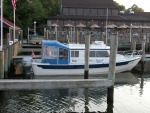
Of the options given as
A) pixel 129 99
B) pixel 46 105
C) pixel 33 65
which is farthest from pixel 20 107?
pixel 33 65

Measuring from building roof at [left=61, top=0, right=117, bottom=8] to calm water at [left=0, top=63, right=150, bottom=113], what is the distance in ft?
162

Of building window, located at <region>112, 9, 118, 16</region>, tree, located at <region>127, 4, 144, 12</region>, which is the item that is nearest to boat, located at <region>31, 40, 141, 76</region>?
building window, located at <region>112, 9, 118, 16</region>

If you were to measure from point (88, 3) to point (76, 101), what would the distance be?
56.1 meters

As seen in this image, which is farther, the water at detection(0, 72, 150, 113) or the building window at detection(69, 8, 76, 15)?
the building window at detection(69, 8, 76, 15)

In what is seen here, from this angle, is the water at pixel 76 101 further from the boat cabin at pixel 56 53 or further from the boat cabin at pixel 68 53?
the boat cabin at pixel 56 53

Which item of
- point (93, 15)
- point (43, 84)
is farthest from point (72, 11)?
point (43, 84)

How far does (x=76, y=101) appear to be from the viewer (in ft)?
56.2

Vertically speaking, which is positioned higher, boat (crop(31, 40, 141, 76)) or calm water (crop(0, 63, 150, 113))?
boat (crop(31, 40, 141, 76))

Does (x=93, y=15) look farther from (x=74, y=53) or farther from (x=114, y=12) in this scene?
(x=74, y=53)

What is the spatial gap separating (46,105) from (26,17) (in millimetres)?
43449

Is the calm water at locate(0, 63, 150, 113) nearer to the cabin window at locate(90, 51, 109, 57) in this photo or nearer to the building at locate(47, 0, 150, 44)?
the cabin window at locate(90, 51, 109, 57)

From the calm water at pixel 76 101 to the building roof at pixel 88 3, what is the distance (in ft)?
162

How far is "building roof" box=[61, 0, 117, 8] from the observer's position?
227 feet

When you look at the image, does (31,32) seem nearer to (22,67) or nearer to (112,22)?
(112,22)
